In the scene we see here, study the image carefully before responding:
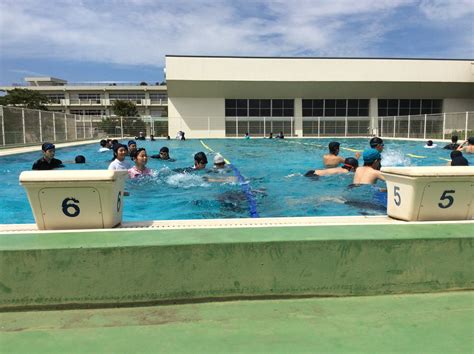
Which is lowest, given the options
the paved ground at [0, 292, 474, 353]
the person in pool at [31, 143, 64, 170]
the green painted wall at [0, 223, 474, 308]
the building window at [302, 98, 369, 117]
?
the paved ground at [0, 292, 474, 353]

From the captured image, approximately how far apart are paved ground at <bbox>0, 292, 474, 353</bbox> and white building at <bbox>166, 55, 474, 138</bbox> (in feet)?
121

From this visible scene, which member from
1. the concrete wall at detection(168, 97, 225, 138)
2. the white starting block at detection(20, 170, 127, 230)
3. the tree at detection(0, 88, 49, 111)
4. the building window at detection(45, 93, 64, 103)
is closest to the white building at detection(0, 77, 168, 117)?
the building window at detection(45, 93, 64, 103)

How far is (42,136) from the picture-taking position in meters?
23.8

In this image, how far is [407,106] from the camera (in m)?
43.4

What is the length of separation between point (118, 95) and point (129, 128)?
119 ft

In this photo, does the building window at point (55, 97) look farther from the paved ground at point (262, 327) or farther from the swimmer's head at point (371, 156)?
the paved ground at point (262, 327)

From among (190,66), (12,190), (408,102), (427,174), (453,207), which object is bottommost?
(12,190)

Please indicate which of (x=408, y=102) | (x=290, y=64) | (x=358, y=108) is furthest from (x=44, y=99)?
(x=408, y=102)

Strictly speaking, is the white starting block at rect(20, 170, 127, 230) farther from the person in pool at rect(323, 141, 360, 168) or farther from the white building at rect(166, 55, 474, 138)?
the white building at rect(166, 55, 474, 138)

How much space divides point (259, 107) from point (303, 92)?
181 inches

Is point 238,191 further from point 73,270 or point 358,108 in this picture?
point 358,108

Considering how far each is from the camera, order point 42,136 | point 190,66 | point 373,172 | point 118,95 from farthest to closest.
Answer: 1. point 118,95
2. point 190,66
3. point 42,136
4. point 373,172

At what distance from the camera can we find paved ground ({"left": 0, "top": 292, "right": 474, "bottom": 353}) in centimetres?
232

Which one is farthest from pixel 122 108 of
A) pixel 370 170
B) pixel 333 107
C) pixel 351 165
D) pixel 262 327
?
pixel 262 327
